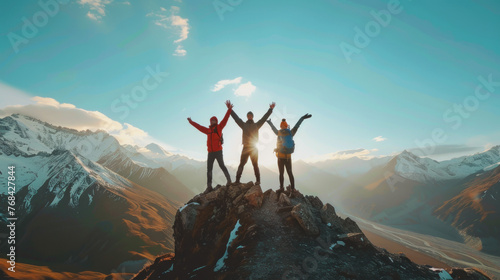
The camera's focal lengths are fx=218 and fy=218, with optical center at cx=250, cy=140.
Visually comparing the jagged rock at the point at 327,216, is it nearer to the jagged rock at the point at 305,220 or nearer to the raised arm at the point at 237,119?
the jagged rock at the point at 305,220

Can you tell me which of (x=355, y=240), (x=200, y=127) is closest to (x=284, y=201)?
(x=355, y=240)

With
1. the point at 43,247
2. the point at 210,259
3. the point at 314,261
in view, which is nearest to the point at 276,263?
the point at 314,261

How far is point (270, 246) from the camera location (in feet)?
34.9

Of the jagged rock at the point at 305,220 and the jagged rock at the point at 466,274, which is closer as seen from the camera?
the jagged rock at the point at 466,274

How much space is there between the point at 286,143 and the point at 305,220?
5002 millimetres

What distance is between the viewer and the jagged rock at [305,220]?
11.9 meters

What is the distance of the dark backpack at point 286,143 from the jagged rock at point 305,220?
147 inches

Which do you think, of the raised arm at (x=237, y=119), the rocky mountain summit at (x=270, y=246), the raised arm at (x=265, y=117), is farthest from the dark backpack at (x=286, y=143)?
the rocky mountain summit at (x=270, y=246)

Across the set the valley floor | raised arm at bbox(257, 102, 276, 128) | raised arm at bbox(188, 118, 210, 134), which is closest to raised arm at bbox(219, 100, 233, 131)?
raised arm at bbox(188, 118, 210, 134)

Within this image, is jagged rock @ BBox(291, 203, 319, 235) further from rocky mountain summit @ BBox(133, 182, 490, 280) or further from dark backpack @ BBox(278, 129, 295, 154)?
dark backpack @ BBox(278, 129, 295, 154)

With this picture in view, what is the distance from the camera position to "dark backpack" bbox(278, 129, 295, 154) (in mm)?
14656

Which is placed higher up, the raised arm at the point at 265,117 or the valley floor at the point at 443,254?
the raised arm at the point at 265,117

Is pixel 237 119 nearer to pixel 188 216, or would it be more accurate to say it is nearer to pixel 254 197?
pixel 254 197

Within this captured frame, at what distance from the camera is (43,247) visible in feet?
557
